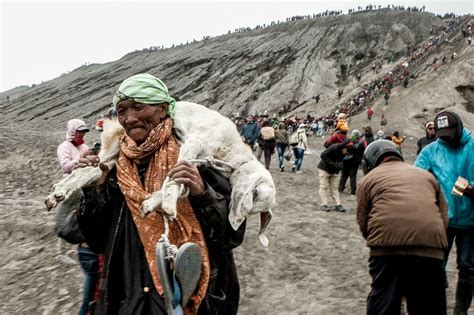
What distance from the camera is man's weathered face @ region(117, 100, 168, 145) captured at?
6.36 feet

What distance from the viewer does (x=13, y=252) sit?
18.8 ft

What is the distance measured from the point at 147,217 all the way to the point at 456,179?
2830mm

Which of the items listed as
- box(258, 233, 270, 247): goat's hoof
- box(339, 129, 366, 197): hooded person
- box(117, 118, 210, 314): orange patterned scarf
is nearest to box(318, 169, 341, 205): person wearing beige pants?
box(339, 129, 366, 197): hooded person

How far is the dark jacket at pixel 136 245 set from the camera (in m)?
1.85

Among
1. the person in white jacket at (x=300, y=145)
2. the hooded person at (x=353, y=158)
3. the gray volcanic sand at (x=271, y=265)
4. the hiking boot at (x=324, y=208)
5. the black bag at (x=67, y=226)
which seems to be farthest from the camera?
the person in white jacket at (x=300, y=145)

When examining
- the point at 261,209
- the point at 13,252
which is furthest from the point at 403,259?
the point at 13,252

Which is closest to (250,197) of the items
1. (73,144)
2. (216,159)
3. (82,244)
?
(216,159)

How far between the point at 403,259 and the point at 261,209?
4.89 feet

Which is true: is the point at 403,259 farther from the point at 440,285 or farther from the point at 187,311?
the point at 187,311

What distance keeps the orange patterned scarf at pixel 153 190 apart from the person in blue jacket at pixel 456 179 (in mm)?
2549

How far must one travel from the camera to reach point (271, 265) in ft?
18.3

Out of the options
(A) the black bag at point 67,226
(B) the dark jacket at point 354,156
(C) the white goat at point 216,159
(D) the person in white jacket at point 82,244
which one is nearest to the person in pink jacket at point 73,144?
(D) the person in white jacket at point 82,244

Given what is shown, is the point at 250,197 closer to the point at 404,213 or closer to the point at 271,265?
the point at 404,213

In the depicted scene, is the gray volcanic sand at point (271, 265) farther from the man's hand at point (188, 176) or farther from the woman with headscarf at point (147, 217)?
the man's hand at point (188, 176)
